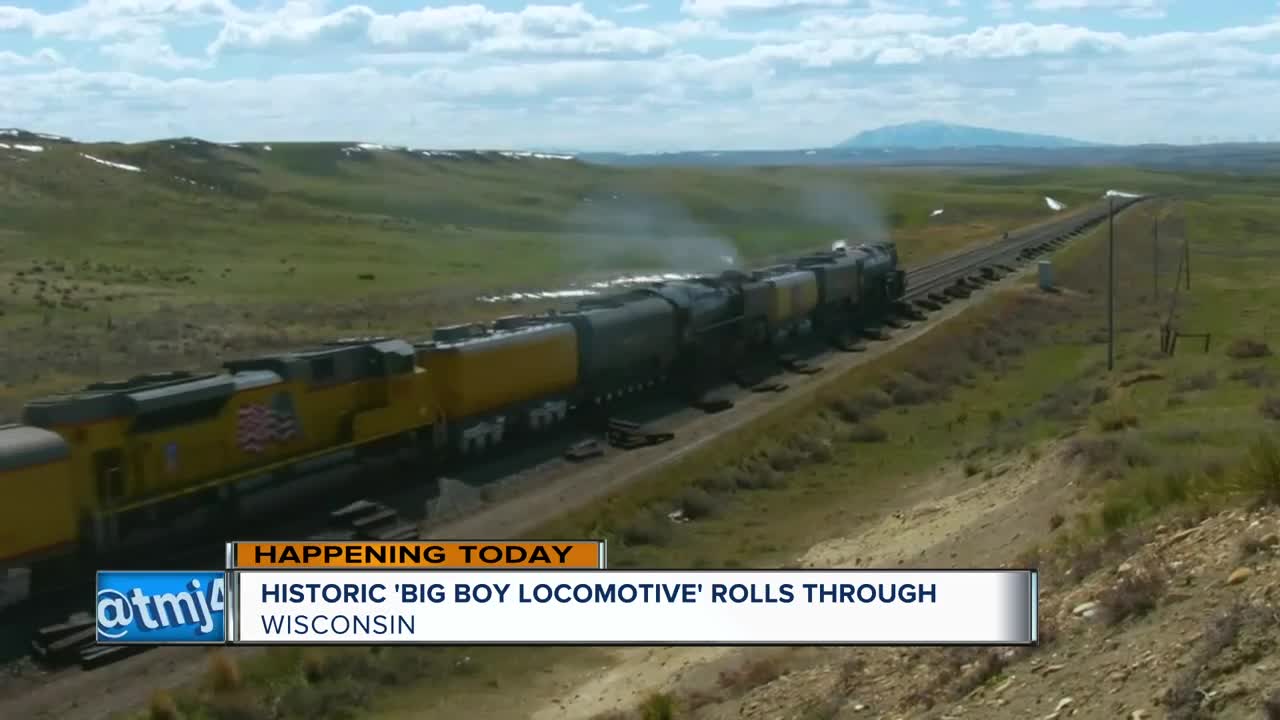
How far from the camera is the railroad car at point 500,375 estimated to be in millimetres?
38281

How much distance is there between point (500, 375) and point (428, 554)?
760 inches

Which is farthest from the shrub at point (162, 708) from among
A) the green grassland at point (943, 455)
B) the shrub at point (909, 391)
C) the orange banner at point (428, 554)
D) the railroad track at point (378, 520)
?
the shrub at point (909, 391)

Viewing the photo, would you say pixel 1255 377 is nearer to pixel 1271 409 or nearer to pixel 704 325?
pixel 1271 409

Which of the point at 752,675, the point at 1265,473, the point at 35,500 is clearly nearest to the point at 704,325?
the point at 35,500

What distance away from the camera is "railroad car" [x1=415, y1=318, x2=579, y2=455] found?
126 feet

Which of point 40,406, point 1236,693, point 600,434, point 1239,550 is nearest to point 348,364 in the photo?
point 40,406

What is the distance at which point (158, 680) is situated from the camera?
73.9 feet

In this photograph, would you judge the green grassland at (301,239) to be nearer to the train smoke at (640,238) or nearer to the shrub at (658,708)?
the train smoke at (640,238)

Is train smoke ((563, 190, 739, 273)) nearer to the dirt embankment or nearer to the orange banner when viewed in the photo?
the orange banner

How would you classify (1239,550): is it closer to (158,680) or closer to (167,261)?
(158,680)

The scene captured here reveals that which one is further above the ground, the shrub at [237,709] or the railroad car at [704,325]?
the railroad car at [704,325]

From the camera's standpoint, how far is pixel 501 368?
40.3 m

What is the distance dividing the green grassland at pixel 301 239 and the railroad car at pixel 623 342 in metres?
19.0

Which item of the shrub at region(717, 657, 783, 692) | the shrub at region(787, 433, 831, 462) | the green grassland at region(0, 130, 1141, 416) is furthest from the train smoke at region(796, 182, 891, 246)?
the shrub at region(717, 657, 783, 692)
